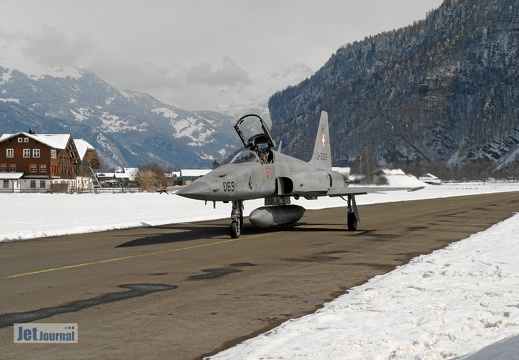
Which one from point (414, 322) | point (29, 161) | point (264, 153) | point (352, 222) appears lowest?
point (414, 322)

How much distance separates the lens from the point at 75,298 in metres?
9.12

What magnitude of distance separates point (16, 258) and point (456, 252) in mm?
10714

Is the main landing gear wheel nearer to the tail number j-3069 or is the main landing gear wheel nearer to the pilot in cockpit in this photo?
the tail number j-3069

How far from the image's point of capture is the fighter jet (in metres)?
17.3

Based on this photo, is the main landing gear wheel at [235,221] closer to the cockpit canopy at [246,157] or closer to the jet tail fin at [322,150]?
the cockpit canopy at [246,157]

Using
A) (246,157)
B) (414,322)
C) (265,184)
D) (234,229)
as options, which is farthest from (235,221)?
(414,322)

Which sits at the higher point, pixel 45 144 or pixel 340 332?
pixel 45 144

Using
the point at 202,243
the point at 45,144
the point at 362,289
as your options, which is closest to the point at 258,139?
the point at 202,243

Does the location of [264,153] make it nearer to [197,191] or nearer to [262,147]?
[262,147]

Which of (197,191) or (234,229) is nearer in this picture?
(197,191)

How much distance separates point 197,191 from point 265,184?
4.28 metres

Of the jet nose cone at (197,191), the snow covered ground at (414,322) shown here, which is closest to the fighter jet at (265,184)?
the jet nose cone at (197,191)

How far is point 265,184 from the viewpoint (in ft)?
65.4

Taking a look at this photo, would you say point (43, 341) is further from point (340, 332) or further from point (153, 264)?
point (153, 264)
